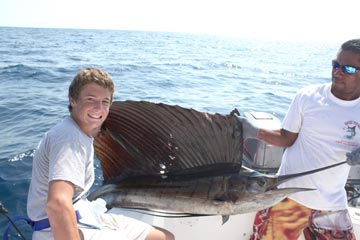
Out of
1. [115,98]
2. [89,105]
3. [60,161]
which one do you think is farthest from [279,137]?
[115,98]

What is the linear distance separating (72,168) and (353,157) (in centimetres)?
114

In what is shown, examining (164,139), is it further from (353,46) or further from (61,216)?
(353,46)

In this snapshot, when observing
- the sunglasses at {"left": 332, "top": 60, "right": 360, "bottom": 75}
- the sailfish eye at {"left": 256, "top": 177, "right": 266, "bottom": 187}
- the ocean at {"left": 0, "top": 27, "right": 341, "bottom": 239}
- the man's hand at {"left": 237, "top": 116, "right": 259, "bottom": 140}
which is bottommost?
the ocean at {"left": 0, "top": 27, "right": 341, "bottom": 239}

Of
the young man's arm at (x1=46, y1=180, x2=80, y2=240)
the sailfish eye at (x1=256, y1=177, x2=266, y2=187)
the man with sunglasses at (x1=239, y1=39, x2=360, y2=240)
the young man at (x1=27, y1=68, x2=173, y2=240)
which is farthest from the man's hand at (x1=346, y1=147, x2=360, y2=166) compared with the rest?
the young man's arm at (x1=46, y1=180, x2=80, y2=240)

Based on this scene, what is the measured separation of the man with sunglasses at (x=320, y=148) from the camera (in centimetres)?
158

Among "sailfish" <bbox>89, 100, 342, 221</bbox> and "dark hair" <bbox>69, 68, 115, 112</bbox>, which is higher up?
"dark hair" <bbox>69, 68, 115, 112</bbox>

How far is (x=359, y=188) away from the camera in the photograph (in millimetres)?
2650

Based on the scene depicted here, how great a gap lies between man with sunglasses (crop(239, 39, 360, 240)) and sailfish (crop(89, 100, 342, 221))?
187 millimetres

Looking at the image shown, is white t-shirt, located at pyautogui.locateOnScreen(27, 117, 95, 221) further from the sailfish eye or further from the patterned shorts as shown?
the patterned shorts

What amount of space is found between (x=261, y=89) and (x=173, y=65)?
4730 millimetres

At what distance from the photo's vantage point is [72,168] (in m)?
1.24

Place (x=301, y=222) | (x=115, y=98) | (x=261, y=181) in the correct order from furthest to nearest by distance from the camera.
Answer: (x=115, y=98) < (x=301, y=222) < (x=261, y=181)

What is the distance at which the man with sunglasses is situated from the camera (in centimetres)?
158

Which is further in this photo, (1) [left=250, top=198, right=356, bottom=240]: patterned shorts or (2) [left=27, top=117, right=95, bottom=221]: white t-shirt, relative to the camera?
(1) [left=250, top=198, right=356, bottom=240]: patterned shorts
